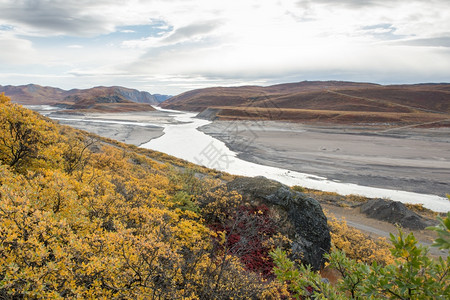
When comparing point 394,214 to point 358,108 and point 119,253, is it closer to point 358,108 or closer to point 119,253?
point 119,253

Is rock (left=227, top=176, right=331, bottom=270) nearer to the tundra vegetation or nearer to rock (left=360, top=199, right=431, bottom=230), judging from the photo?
the tundra vegetation

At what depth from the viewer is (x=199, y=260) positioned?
5.64m

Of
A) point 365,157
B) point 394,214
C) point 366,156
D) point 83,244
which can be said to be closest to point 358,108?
point 366,156

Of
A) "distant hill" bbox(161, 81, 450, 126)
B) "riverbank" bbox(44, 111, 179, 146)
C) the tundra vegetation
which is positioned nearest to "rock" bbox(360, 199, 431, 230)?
the tundra vegetation

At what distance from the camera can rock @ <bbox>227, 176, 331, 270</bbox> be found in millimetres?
9500

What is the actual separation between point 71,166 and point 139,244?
242 inches

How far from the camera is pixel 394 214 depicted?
19156mm

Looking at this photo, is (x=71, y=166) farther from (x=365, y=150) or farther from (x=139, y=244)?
(x=365, y=150)

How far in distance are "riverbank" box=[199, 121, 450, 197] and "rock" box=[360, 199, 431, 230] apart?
922 cm

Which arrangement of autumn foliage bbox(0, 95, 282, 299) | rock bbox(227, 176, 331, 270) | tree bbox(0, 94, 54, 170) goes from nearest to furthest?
autumn foliage bbox(0, 95, 282, 299)
tree bbox(0, 94, 54, 170)
rock bbox(227, 176, 331, 270)

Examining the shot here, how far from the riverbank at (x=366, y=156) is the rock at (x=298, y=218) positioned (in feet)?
72.0

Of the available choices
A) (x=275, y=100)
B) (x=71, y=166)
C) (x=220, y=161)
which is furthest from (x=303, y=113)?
(x=71, y=166)

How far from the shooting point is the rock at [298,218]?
950cm

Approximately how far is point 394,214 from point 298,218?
13327mm
